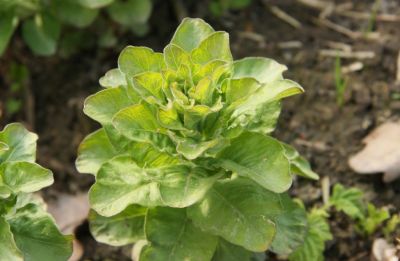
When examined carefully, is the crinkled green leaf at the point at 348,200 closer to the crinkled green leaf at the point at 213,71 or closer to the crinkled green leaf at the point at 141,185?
the crinkled green leaf at the point at 141,185

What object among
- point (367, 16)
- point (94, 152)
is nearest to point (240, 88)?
point (94, 152)

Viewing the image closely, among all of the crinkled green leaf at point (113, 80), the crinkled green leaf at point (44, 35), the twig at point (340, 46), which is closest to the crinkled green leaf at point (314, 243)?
the crinkled green leaf at point (113, 80)

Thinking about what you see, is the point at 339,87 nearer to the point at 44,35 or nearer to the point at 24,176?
the point at 44,35

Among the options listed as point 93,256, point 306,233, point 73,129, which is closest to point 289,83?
point 306,233

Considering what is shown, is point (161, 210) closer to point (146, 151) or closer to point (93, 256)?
point (146, 151)

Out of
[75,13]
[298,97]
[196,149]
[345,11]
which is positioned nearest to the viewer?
[196,149]
